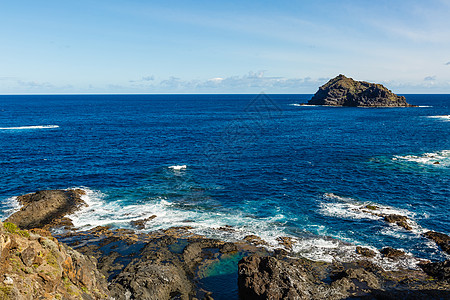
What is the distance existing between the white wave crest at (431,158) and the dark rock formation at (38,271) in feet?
285

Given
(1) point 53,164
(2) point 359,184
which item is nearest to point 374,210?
(2) point 359,184

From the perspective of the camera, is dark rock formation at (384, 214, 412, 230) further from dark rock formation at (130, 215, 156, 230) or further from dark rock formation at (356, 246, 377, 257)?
dark rock formation at (130, 215, 156, 230)

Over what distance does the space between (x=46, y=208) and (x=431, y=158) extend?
99140 mm

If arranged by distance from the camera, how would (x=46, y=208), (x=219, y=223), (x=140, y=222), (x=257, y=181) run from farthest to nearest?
1. (x=257, y=181)
2. (x=46, y=208)
3. (x=219, y=223)
4. (x=140, y=222)

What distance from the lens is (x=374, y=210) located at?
5300cm

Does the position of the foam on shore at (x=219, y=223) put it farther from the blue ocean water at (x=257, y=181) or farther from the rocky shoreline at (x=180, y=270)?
the rocky shoreline at (x=180, y=270)

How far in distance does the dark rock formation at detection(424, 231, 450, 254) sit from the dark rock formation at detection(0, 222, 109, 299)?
4432 cm

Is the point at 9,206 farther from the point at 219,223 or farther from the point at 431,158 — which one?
the point at 431,158

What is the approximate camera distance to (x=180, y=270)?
1393 inches

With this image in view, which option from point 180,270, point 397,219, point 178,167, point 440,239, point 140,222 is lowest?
point 180,270

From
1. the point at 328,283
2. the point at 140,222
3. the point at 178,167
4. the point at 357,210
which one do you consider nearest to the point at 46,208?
the point at 140,222

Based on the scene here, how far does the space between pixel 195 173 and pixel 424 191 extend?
5126 centimetres

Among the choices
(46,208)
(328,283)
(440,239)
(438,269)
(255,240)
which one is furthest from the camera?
(46,208)

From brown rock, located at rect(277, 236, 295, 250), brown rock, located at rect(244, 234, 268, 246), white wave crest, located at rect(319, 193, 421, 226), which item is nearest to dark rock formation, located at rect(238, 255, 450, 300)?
brown rock, located at rect(277, 236, 295, 250)
